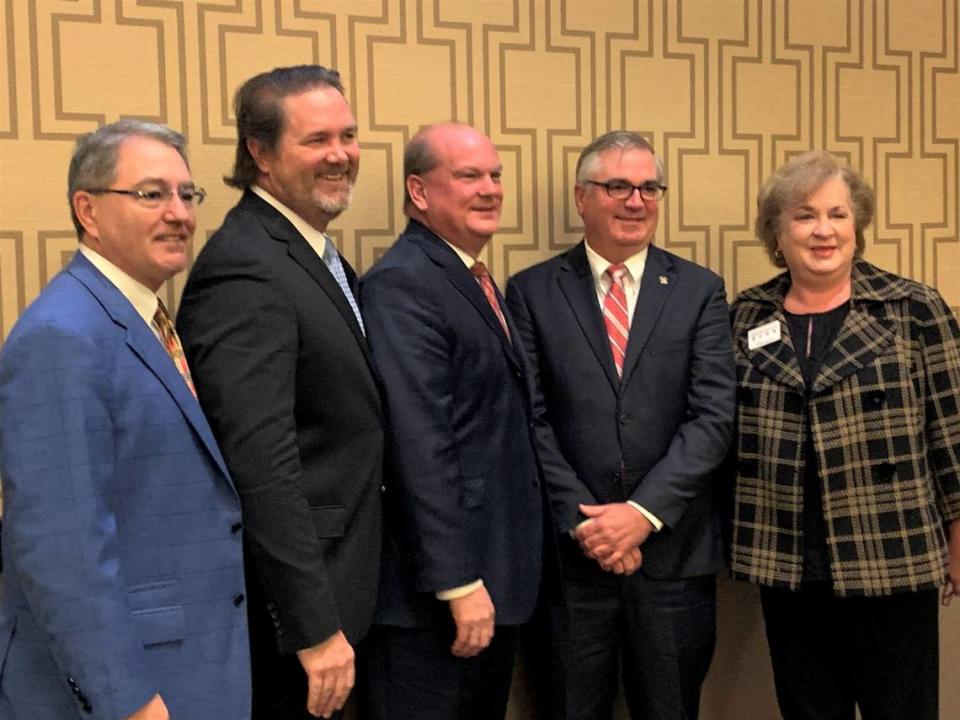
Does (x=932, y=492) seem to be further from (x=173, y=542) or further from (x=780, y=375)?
(x=173, y=542)

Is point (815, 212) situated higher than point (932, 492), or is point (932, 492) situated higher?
point (815, 212)

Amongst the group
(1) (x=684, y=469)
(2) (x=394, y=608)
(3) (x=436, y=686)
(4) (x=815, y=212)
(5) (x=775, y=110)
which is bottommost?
(3) (x=436, y=686)

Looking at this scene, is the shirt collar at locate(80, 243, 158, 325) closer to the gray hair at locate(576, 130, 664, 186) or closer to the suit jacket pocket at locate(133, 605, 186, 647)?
the suit jacket pocket at locate(133, 605, 186, 647)

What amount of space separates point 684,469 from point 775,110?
1.29 m

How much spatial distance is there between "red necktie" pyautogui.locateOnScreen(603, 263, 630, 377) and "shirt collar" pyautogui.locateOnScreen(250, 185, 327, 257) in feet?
2.73

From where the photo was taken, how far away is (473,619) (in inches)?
86.4

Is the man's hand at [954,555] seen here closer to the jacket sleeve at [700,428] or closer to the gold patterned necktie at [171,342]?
the jacket sleeve at [700,428]

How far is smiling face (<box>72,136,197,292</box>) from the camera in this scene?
177 cm

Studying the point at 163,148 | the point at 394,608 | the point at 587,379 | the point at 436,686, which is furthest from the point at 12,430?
the point at 587,379

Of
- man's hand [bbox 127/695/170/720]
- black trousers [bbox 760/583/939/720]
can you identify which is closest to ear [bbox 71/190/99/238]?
man's hand [bbox 127/695/170/720]

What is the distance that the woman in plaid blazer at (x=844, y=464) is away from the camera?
252cm

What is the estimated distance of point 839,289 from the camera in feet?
8.71

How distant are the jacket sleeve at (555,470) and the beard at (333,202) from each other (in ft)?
2.16

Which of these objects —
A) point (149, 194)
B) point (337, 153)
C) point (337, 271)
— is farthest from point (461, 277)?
point (149, 194)
